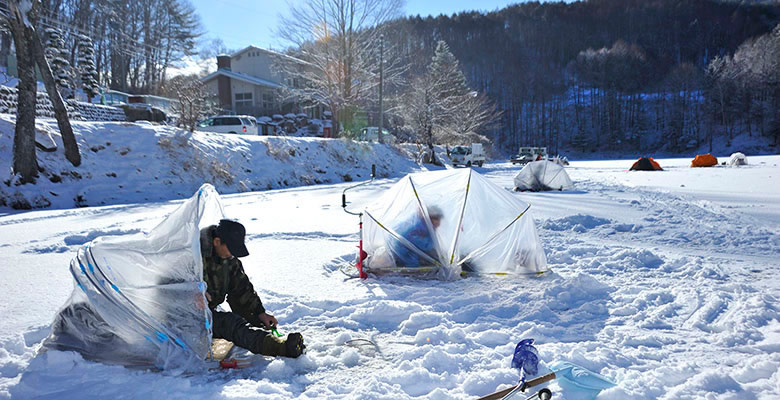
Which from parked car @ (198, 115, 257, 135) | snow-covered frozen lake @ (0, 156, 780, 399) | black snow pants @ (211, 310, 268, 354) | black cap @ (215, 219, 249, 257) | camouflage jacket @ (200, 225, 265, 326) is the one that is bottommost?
snow-covered frozen lake @ (0, 156, 780, 399)

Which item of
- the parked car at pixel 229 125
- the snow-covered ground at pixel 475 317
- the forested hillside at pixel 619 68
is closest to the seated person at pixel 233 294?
the snow-covered ground at pixel 475 317

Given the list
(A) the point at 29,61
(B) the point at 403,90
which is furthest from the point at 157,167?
(B) the point at 403,90

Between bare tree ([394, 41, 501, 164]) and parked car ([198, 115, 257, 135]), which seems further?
bare tree ([394, 41, 501, 164])

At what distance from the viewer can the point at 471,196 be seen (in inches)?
197

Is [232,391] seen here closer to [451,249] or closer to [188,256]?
[188,256]

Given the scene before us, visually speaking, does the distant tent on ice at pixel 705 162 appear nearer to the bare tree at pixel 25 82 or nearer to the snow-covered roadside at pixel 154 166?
the snow-covered roadside at pixel 154 166

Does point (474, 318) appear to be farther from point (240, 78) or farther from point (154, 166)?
point (240, 78)

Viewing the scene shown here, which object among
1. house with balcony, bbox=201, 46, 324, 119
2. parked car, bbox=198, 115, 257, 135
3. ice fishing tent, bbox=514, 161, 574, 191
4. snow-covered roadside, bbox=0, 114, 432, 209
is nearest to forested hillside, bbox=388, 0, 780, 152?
house with balcony, bbox=201, 46, 324, 119

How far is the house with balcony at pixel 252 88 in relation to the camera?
3472 centimetres

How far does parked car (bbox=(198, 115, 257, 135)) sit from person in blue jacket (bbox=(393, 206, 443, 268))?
60.8 ft

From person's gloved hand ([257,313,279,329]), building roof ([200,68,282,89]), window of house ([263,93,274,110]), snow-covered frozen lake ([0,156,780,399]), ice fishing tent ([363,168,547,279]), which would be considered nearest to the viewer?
snow-covered frozen lake ([0,156,780,399])

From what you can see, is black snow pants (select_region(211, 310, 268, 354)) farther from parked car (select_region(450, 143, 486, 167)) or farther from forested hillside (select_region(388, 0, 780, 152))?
forested hillside (select_region(388, 0, 780, 152))

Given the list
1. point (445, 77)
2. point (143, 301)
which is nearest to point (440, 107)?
point (445, 77)

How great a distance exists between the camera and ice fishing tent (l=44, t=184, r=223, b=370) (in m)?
2.69
